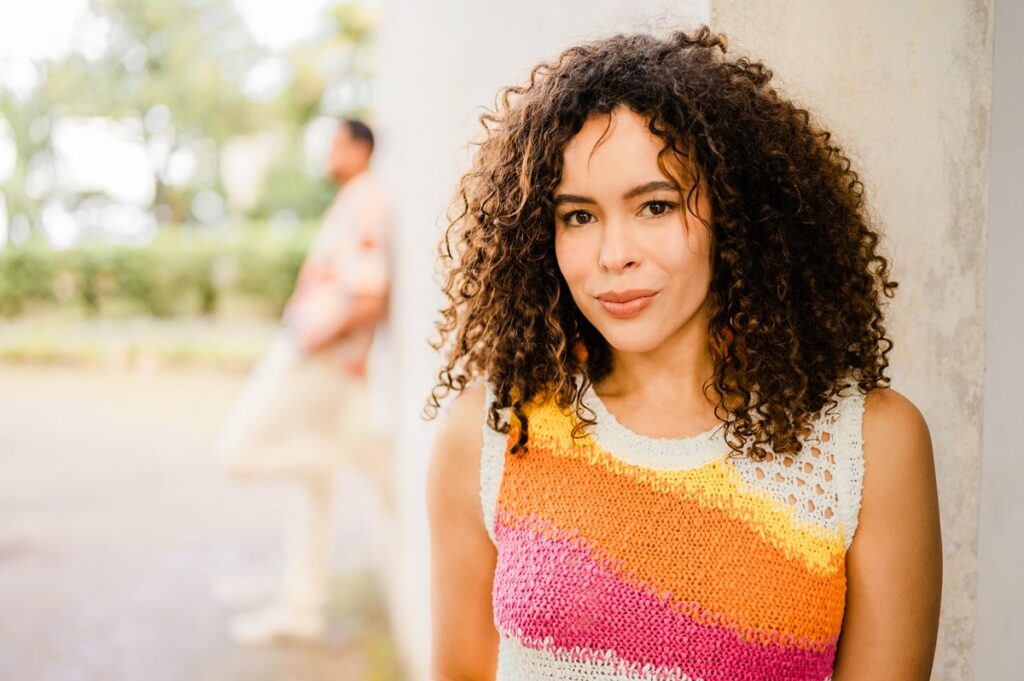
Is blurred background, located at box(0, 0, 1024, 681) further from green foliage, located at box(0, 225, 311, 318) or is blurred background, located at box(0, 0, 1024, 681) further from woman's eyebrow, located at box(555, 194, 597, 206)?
woman's eyebrow, located at box(555, 194, 597, 206)

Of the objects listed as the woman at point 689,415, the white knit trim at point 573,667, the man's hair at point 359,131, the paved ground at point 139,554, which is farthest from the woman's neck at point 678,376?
the man's hair at point 359,131

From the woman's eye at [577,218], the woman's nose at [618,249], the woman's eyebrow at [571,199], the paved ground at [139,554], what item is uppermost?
the woman's eyebrow at [571,199]

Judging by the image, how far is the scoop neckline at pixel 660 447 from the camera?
1.53m

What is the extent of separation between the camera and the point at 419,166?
351cm

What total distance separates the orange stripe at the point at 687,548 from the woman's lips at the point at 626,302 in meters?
0.26

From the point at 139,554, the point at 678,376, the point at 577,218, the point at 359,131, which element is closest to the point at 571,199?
the point at 577,218

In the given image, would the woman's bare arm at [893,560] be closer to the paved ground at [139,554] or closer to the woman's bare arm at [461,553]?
the woman's bare arm at [461,553]

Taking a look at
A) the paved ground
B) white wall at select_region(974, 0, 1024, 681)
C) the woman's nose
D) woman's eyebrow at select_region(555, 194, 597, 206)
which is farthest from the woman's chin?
the paved ground

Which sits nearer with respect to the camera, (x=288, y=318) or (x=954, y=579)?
(x=954, y=579)

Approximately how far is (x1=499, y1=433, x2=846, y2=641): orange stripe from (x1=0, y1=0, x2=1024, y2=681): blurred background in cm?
63

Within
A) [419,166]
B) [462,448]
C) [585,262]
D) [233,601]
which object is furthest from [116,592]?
[585,262]

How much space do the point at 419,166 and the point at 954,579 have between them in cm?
228

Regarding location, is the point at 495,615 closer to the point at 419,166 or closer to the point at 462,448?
the point at 462,448

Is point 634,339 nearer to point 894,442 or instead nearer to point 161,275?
point 894,442
